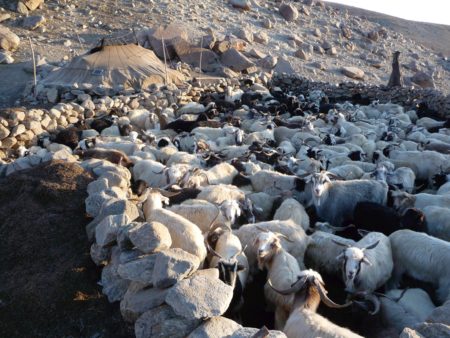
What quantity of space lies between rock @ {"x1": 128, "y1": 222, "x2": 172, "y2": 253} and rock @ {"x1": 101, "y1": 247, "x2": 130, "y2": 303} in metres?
0.35

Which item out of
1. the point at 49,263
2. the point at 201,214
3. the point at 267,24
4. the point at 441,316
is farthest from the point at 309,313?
the point at 267,24

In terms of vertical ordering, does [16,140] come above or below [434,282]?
below

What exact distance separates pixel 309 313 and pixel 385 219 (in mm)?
3018

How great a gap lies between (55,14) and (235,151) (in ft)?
65.5

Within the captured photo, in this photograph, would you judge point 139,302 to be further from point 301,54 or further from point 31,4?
point 301,54

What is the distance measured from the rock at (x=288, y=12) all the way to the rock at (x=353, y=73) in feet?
29.8

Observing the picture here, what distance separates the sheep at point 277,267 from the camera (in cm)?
485

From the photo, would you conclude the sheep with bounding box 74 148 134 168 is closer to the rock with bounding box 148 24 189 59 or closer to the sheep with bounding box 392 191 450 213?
the sheep with bounding box 392 191 450 213

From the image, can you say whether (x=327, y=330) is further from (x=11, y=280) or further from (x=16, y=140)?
(x=16, y=140)

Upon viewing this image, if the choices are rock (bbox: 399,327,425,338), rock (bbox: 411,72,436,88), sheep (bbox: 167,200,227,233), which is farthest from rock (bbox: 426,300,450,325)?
rock (bbox: 411,72,436,88)

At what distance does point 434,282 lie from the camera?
5.59 meters

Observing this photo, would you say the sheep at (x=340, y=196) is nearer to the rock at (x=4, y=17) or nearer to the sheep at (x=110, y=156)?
the sheep at (x=110, y=156)

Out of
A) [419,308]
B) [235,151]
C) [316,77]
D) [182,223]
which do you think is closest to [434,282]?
[419,308]

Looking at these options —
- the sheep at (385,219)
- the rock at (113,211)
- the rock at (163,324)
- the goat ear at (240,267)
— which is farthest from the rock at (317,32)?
the rock at (163,324)
